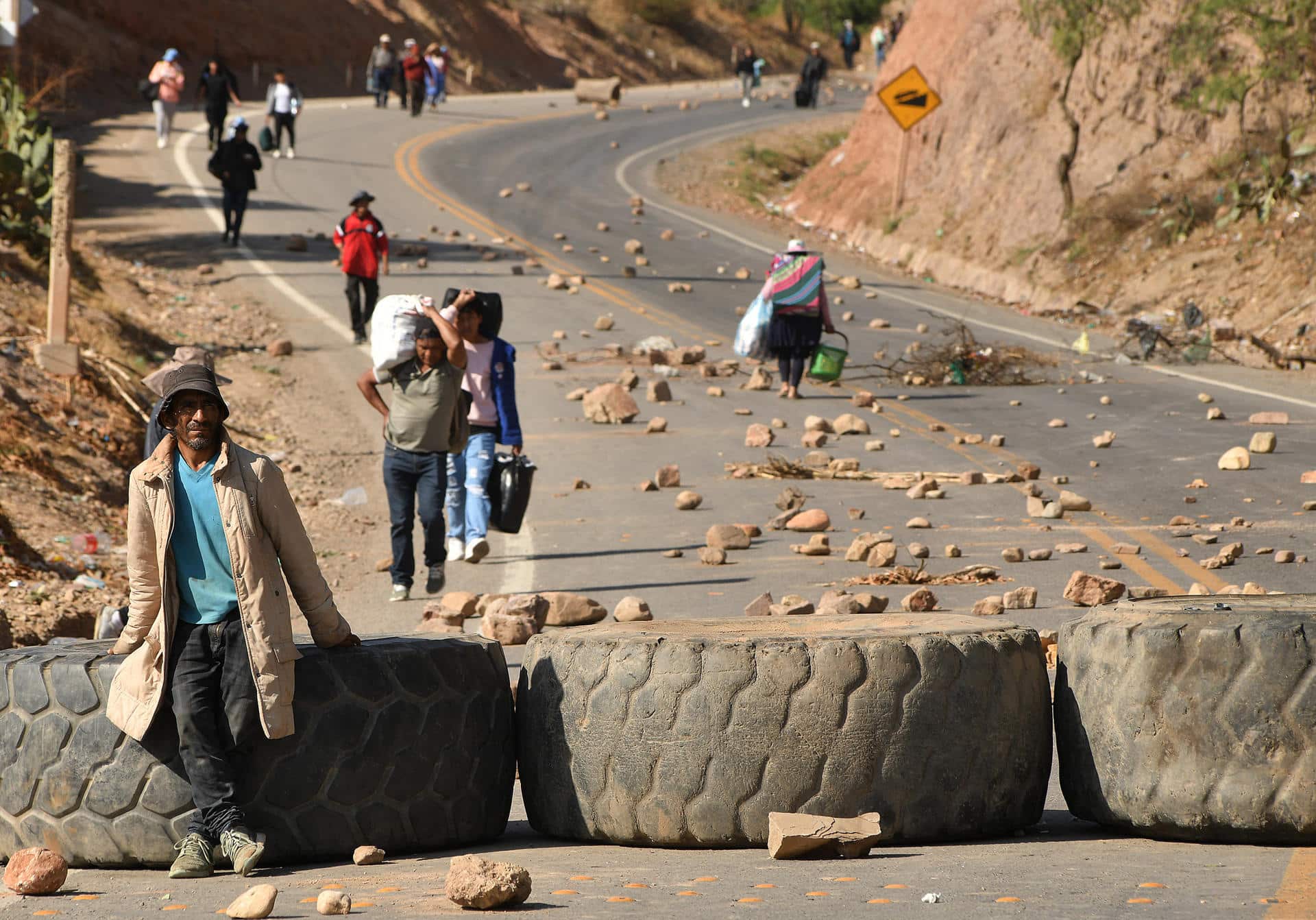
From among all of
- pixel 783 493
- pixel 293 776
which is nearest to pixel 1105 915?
pixel 293 776

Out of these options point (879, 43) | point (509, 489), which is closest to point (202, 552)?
point (509, 489)

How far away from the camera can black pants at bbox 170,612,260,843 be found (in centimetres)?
491

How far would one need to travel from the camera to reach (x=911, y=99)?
29.9 m

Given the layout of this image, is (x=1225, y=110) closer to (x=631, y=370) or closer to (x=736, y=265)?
(x=736, y=265)

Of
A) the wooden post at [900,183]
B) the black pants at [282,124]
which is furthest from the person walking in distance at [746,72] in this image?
the wooden post at [900,183]

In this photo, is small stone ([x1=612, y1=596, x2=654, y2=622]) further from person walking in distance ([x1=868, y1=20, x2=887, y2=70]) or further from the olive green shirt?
person walking in distance ([x1=868, y1=20, x2=887, y2=70])

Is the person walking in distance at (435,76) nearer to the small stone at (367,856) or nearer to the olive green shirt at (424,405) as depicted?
the olive green shirt at (424,405)

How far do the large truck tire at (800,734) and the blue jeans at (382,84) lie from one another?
4369cm

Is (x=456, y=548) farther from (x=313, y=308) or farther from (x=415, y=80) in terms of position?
(x=415, y=80)

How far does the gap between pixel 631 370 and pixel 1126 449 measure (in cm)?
572

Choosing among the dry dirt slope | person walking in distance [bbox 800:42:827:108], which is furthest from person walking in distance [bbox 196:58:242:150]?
person walking in distance [bbox 800:42:827:108]

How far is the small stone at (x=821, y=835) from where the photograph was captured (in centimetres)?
478

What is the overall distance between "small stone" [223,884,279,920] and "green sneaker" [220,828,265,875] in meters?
0.60

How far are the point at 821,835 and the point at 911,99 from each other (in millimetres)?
26555
